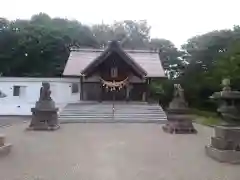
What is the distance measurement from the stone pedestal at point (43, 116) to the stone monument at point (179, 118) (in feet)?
16.2

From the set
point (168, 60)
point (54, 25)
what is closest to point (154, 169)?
point (168, 60)

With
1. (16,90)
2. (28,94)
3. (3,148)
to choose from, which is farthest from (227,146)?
(16,90)

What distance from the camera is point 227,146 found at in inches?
337

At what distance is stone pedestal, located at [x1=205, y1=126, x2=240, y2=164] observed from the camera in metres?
8.30

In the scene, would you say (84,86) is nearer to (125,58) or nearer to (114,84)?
(114,84)

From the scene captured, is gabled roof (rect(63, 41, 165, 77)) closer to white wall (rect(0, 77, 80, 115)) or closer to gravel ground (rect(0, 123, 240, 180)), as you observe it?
white wall (rect(0, 77, 80, 115))

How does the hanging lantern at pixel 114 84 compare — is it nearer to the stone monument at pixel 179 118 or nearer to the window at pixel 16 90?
the window at pixel 16 90

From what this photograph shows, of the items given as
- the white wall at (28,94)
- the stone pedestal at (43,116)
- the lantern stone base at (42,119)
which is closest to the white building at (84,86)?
the white wall at (28,94)

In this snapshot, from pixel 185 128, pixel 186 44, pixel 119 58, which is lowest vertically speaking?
pixel 185 128

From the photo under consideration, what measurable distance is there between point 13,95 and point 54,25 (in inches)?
634

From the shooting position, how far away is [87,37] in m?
38.5

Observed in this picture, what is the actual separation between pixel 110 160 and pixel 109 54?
1687 cm

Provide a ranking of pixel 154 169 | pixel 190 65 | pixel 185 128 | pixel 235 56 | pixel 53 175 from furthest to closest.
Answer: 1. pixel 190 65
2. pixel 235 56
3. pixel 185 128
4. pixel 154 169
5. pixel 53 175

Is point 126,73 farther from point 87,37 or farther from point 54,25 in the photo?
point 54,25
